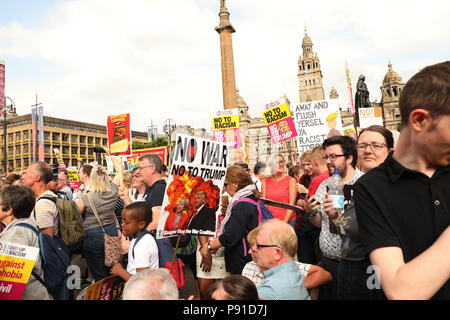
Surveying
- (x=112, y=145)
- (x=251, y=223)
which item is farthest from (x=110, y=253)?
(x=112, y=145)

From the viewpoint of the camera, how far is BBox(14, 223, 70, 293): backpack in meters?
3.43

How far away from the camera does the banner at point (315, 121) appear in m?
9.30

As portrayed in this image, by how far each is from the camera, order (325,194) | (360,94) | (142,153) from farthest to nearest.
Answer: (360,94) < (142,153) < (325,194)

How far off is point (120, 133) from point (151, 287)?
28.5 feet

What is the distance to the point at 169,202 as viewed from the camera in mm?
3363

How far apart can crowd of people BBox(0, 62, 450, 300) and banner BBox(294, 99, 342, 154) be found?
2.65 m

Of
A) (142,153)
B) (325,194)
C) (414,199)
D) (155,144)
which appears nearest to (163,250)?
(325,194)

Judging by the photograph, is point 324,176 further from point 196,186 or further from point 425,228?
point 425,228

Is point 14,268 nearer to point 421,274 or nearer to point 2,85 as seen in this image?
point 421,274

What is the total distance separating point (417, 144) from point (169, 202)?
243 cm

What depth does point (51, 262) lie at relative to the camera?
11.5ft

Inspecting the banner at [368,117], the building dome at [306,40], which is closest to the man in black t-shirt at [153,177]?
the banner at [368,117]

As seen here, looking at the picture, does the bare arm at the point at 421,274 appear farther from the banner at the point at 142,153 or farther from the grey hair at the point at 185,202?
the banner at the point at 142,153

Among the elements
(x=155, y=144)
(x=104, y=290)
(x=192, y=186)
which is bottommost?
(x=104, y=290)
